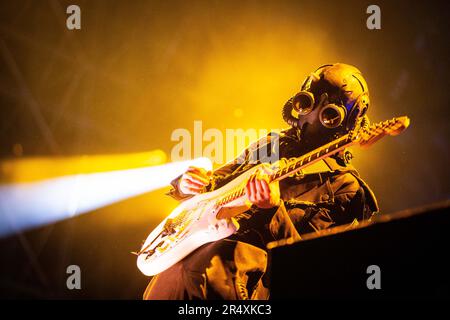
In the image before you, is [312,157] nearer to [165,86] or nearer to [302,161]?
[302,161]

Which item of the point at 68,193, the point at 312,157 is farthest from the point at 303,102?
the point at 68,193

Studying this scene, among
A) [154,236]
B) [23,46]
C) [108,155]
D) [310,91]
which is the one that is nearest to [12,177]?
[108,155]

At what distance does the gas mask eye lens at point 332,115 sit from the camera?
2.71m

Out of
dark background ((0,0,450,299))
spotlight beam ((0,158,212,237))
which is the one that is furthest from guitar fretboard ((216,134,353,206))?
spotlight beam ((0,158,212,237))

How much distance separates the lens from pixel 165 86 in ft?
13.1

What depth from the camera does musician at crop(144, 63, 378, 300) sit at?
2678 mm

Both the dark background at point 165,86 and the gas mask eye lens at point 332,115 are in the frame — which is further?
the dark background at point 165,86

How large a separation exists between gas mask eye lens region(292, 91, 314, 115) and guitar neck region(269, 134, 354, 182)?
1.23ft

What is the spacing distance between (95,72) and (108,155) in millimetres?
750

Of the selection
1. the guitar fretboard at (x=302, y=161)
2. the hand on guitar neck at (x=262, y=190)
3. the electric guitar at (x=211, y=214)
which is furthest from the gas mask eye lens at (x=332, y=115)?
the hand on guitar neck at (x=262, y=190)

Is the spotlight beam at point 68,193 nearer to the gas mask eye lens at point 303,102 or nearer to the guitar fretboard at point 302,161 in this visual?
the guitar fretboard at point 302,161

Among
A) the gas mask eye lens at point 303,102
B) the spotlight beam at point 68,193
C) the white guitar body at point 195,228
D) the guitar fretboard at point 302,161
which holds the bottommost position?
the white guitar body at point 195,228

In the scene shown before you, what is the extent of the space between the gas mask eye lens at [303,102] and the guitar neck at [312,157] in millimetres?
375

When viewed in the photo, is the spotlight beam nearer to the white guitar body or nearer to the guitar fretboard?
the white guitar body
